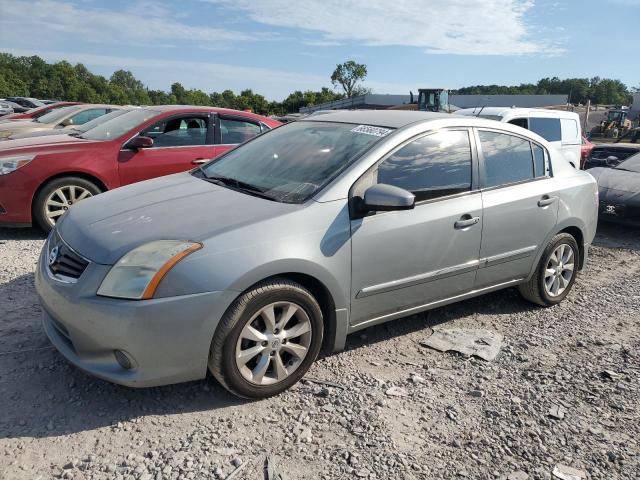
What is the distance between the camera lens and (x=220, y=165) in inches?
157

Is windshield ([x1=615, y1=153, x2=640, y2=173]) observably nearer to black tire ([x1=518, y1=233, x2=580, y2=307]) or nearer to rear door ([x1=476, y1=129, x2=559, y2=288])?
black tire ([x1=518, y1=233, x2=580, y2=307])

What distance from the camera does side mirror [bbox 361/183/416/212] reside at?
119 inches

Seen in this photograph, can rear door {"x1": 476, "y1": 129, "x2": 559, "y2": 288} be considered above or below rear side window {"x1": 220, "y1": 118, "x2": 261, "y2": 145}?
below

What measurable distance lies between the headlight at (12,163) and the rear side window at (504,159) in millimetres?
4657

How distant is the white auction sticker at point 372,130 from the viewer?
3.48 meters

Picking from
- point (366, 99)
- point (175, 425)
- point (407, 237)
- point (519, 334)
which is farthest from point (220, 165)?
point (366, 99)

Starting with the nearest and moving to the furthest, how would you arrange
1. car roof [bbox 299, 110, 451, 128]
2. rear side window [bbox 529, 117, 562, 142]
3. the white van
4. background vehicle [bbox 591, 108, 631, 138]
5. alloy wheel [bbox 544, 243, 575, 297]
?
1. car roof [bbox 299, 110, 451, 128]
2. alloy wheel [bbox 544, 243, 575, 297]
3. the white van
4. rear side window [bbox 529, 117, 562, 142]
5. background vehicle [bbox 591, 108, 631, 138]

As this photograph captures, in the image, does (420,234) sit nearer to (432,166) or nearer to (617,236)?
(432,166)

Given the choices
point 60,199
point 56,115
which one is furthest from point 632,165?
point 56,115

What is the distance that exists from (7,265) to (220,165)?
2.39 m

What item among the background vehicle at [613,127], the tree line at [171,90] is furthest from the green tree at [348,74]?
the background vehicle at [613,127]

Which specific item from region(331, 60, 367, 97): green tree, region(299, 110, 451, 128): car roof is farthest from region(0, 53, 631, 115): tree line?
region(299, 110, 451, 128): car roof

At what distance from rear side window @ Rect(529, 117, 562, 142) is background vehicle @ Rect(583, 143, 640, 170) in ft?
2.46

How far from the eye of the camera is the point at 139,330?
2.53 m
